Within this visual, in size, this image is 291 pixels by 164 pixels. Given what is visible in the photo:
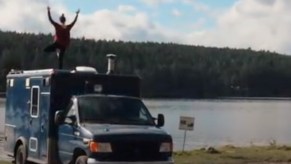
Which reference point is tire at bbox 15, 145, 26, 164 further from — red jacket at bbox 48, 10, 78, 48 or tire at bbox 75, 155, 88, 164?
tire at bbox 75, 155, 88, 164

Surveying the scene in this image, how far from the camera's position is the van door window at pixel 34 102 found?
15.9 m

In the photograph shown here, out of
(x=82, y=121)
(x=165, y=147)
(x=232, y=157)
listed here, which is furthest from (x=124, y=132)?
(x=232, y=157)

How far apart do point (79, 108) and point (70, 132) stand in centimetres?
46

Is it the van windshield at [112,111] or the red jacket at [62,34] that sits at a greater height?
the red jacket at [62,34]

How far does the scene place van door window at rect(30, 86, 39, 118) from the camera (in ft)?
52.3

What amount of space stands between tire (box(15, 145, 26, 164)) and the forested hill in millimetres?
79351

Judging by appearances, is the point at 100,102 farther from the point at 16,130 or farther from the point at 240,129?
the point at 240,129

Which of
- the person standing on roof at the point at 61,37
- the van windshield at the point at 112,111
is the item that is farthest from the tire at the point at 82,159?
the person standing on roof at the point at 61,37

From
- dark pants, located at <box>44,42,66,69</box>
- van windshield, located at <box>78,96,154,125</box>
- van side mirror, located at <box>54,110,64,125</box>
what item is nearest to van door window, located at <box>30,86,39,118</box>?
dark pants, located at <box>44,42,66,69</box>

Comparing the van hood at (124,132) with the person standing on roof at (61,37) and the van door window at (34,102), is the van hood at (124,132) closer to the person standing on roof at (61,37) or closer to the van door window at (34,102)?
the van door window at (34,102)

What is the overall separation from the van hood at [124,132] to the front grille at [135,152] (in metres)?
0.10

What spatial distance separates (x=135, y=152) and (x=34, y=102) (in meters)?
3.80

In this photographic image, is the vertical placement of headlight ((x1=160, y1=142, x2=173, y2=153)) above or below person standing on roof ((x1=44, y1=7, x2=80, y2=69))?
below

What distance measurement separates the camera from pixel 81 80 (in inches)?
597
